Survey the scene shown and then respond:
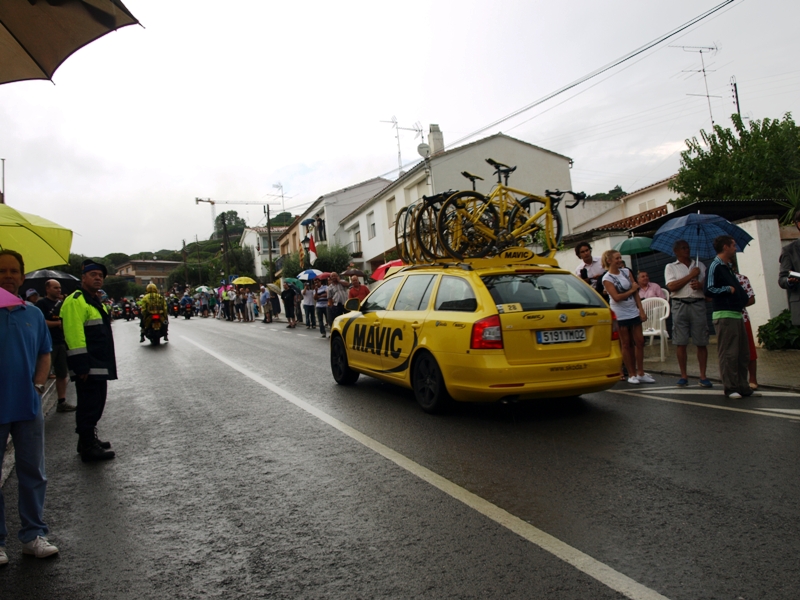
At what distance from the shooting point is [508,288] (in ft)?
21.6

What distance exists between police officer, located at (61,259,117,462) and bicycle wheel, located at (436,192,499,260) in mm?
4069

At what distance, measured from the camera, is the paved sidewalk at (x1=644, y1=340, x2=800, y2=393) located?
788 centimetres

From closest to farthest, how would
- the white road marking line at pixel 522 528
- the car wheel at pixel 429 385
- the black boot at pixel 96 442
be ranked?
1. the white road marking line at pixel 522 528
2. the black boot at pixel 96 442
3. the car wheel at pixel 429 385

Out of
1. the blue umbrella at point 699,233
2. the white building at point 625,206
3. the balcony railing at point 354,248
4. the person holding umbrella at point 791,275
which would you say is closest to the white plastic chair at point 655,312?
the blue umbrella at point 699,233

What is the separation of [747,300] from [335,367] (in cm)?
528

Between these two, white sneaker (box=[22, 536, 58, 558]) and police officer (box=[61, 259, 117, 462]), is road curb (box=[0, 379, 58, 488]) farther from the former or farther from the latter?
white sneaker (box=[22, 536, 58, 558])

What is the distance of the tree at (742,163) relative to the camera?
2548cm

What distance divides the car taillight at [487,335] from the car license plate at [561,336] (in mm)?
402

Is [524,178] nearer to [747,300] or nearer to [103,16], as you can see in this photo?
[747,300]

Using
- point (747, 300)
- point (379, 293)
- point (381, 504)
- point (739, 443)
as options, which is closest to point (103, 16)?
point (381, 504)

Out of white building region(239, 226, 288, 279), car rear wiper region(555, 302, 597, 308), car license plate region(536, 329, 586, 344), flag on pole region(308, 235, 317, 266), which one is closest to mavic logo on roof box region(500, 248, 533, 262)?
car rear wiper region(555, 302, 597, 308)

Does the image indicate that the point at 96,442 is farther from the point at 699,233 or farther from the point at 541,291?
the point at 699,233

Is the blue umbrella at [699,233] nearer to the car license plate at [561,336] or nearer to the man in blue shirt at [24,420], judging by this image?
the car license plate at [561,336]

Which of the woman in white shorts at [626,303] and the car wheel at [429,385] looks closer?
the car wheel at [429,385]
